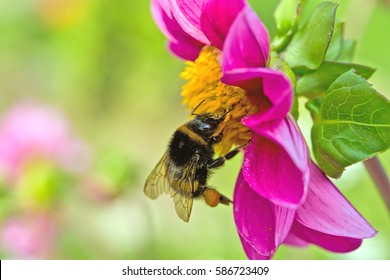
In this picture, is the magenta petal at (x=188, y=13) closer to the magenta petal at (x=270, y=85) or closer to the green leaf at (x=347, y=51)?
the magenta petal at (x=270, y=85)

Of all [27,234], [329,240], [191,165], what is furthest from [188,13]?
[27,234]

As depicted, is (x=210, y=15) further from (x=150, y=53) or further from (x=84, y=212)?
(x=150, y=53)

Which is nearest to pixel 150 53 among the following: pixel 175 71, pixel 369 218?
pixel 175 71

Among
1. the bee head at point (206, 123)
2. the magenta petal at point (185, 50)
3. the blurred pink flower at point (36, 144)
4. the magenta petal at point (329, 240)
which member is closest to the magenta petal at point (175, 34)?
the magenta petal at point (185, 50)

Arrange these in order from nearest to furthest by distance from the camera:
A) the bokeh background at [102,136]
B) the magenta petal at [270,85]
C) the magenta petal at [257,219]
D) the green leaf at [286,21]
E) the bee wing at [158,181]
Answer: the magenta petal at [270,85] < the magenta petal at [257,219] < the green leaf at [286,21] < the bee wing at [158,181] < the bokeh background at [102,136]

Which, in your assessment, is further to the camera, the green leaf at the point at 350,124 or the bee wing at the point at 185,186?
the bee wing at the point at 185,186

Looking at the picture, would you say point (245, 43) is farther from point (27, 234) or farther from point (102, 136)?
point (102, 136)

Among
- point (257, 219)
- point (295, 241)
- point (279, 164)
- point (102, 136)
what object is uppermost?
point (279, 164)
